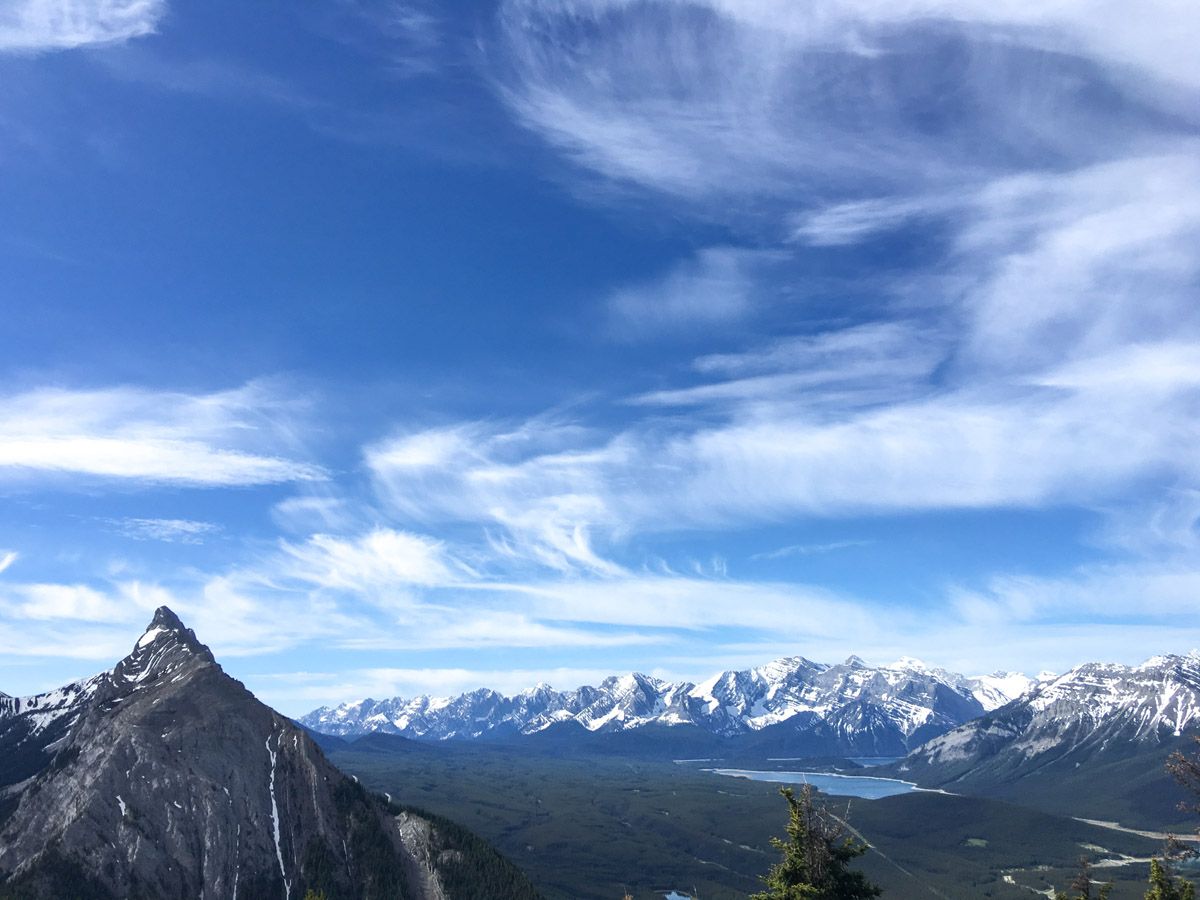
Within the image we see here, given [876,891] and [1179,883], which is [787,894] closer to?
[876,891]

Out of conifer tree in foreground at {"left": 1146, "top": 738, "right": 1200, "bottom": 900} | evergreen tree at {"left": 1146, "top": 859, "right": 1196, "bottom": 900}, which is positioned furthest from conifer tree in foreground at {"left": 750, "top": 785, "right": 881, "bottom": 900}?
evergreen tree at {"left": 1146, "top": 859, "right": 1196, "bottom": 900}

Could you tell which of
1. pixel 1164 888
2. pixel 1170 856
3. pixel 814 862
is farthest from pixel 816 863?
pixel 1164 888

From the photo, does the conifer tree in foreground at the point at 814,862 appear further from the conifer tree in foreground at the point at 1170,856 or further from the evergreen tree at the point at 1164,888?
the evergreen tree at the point at 1164,888

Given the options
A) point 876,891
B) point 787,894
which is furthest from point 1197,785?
point 787,894

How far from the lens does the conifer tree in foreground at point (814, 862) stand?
58.1m

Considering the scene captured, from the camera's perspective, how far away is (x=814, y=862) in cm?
5841

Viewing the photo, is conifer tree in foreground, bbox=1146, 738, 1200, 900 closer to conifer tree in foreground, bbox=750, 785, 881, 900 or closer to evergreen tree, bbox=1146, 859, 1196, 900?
evergreen tree, bbox=1146, 859, 1196, 900

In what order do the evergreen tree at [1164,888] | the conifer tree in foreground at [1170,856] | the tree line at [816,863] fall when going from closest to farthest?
the conifer tree in foreground at [1170,856]
the tree line at [816,863]
the evergreen tree at [1164,888]

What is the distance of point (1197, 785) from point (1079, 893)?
13.1 meters

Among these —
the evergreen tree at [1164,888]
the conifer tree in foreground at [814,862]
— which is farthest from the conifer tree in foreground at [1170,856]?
the conifer tree in foreground at [814,862]

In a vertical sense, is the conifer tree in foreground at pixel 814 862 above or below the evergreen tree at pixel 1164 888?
above

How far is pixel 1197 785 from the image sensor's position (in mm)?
52688

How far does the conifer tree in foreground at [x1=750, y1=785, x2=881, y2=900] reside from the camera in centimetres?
5806

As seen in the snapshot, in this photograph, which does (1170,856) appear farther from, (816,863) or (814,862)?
Result: (814,862)
